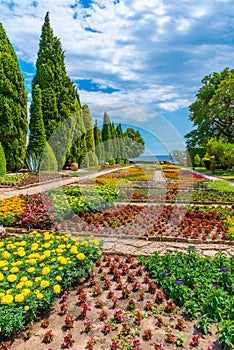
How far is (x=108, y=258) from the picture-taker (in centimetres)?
352

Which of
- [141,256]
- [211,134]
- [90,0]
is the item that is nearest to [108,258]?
[141,256]

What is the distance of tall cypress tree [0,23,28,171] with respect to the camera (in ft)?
44.5

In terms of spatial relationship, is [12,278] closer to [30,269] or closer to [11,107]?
[30,269]

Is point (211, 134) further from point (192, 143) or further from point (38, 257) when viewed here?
point (38, 257)

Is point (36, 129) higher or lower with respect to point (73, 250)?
higher

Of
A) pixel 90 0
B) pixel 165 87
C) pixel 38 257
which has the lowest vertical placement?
pixel 38 257

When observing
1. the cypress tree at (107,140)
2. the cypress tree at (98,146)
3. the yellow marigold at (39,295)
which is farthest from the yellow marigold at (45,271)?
the cypress tree at (107,140)

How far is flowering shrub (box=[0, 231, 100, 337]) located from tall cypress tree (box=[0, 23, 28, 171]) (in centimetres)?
1107

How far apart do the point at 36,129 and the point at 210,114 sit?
14919mm

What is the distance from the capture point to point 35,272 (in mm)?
2660

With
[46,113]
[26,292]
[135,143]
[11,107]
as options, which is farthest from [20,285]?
[135,143]

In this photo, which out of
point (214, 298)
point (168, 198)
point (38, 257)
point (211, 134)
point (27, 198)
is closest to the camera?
point (214, 298)

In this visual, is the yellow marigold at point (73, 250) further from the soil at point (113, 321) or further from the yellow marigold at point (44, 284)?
the yellow marigold at point (44, 284)

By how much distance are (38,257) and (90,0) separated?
5.84 metres
